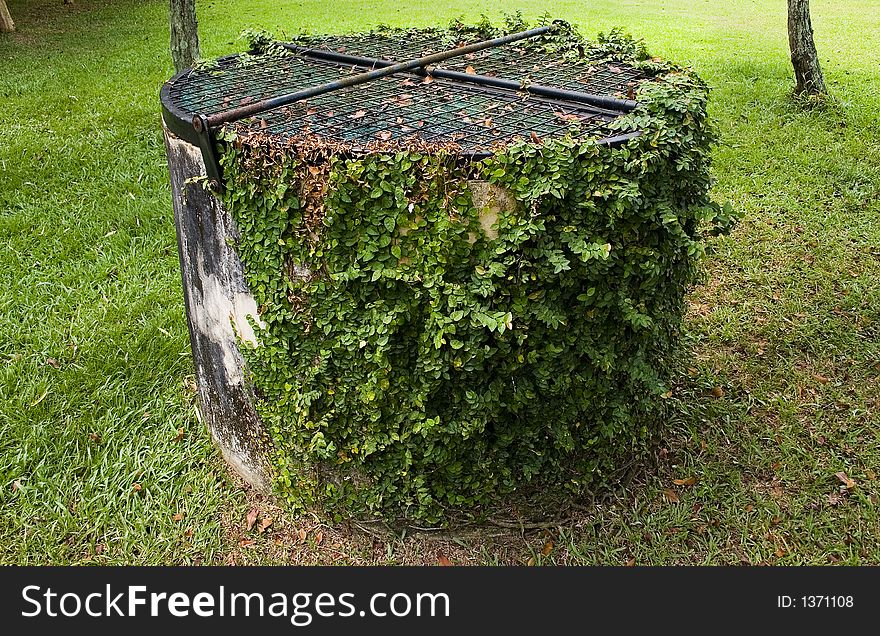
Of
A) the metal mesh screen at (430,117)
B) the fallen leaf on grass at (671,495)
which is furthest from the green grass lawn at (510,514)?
the metal mesh screen at (430,117)

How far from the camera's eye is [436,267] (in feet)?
8.09

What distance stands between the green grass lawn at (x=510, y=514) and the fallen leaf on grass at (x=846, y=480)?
0.9 inches

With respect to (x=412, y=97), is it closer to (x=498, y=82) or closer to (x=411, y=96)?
(x=411, y=96)

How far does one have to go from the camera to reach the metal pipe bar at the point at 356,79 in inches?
107

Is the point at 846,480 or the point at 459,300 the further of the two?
the point at 846,480

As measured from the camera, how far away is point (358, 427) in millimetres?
2881

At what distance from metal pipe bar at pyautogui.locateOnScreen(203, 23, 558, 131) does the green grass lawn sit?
1543 mm

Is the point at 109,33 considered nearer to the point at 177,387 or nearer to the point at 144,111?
the point at 144,111

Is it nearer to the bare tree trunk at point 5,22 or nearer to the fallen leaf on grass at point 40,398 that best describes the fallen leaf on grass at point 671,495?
the fallen leaf on grass at point 40,398

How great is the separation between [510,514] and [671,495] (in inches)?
30.0

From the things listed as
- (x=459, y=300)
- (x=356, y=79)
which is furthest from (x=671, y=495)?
(x=356, y=79)

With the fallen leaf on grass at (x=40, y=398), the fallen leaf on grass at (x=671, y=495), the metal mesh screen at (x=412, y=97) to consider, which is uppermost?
the metal mesh screen at (x=412, y=97)

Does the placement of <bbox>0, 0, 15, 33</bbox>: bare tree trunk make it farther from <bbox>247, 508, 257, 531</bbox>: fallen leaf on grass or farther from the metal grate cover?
<bbox>247, 508, 257, 531</bbox>: fallen leaf on grass

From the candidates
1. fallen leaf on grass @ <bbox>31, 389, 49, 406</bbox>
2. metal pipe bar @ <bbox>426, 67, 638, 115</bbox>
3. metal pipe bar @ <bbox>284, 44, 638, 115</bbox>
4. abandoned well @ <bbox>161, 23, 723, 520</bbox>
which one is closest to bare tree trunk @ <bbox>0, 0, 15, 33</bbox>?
metal pipe bar @ <bbox>284, 44, 638, 115</bbox>
